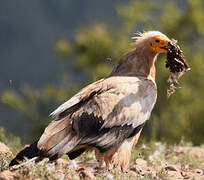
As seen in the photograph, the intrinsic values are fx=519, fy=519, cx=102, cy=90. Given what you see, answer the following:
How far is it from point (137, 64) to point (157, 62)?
1779 cm

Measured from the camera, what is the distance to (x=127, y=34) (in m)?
28.2

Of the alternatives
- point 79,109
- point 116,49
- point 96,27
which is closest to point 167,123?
point 116,49

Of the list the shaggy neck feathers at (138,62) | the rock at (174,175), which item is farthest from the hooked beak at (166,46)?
the rock at (174,175)

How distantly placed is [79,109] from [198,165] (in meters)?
2.07

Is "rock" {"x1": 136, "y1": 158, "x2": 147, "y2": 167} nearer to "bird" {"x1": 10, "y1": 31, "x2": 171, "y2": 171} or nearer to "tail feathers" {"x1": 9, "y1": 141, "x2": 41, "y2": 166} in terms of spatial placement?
"bird" {"x1": 10, "y1": 31, "x2": 171, "y2": 171}

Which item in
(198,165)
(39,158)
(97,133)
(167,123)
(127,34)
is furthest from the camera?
(127,34)

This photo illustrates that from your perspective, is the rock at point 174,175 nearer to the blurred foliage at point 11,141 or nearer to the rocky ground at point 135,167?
the rocky ground at point 135,167

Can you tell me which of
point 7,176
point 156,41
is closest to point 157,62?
point 156,41

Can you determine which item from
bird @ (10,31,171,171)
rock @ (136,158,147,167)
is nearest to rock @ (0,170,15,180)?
bird @ (10,31,171,171)

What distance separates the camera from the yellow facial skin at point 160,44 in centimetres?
721

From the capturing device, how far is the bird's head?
23.7 ft

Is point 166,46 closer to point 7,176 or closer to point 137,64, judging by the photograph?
point 137,64

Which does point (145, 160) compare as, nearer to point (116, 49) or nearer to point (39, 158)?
point (39, 158)

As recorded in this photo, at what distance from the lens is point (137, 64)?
286 inches
